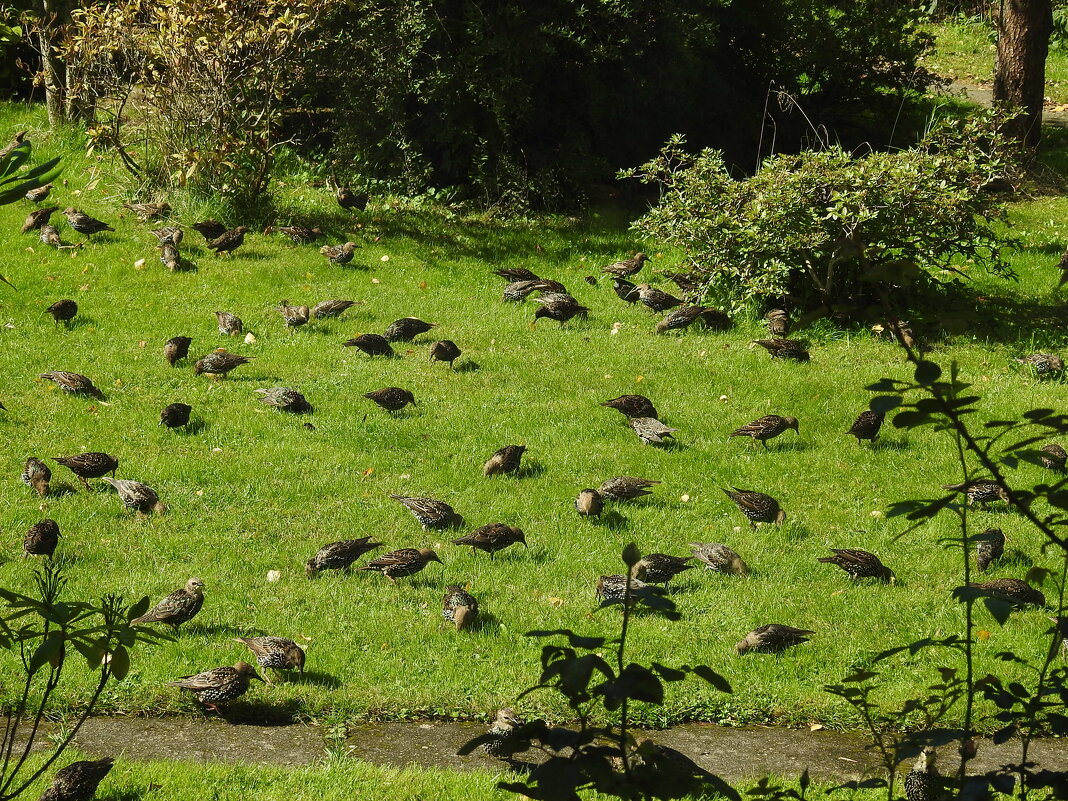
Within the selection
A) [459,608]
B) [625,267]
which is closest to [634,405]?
[459,608]

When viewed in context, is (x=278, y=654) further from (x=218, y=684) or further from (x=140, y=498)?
(x=140, y=498)

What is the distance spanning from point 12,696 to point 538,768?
4738mm

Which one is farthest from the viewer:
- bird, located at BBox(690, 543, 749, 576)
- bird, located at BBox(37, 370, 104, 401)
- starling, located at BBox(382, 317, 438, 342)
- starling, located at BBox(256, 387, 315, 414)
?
starling, located at BBox(382, 317, 438, 342)

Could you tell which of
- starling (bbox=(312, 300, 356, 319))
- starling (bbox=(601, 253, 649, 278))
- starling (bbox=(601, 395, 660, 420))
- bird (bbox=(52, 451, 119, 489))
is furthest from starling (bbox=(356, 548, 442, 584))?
starling (bbox=(601, 253, 649, 278))

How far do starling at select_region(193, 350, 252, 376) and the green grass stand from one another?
7.2 inches

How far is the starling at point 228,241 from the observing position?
1422cm

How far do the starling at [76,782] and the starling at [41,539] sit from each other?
2819 millimetres

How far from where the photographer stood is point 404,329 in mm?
12266

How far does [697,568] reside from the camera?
803cm

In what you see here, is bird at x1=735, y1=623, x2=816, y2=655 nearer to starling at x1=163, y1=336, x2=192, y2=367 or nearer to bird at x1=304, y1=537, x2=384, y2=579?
bird at x1=304, y1=537, x2=384, y2=579

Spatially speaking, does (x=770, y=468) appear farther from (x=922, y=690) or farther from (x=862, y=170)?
(x=862, y=170)

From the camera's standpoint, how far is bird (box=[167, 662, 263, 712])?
6.18 metres

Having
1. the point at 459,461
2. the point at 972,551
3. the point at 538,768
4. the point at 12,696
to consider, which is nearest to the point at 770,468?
the point at 972,551

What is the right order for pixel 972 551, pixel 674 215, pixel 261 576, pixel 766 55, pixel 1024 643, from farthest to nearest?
1. pixel 766 55
2. pixel 674 215
3. pixel 972 551
4. pixel 261 576
5. pixel 1024 643
